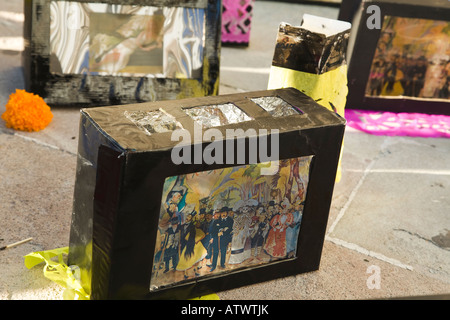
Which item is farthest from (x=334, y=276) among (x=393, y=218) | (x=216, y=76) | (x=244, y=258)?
(x=216, y=76)

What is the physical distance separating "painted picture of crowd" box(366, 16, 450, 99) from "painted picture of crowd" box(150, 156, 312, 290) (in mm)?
1167

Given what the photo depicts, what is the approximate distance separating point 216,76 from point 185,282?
43.1 inches

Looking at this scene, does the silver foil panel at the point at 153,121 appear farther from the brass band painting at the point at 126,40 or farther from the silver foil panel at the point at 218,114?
the brass band painting at the point at 126,40

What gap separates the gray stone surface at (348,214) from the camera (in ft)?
5.20

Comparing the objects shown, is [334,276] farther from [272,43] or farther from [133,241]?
→ [272,43]

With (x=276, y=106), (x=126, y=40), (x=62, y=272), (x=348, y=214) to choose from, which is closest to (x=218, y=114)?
(x=276, y=106)

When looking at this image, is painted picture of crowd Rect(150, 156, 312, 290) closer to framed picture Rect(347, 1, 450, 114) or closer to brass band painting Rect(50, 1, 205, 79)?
brass band painting Rect(50, 1, 205, 79)

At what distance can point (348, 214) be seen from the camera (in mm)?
1939

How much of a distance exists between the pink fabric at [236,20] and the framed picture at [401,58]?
77 cm

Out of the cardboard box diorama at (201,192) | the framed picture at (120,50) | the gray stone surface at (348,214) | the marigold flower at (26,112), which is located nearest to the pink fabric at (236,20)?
the gray stone surface at (348,214)

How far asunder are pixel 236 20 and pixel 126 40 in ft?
3.15

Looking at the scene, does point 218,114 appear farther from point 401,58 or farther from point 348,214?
point 401,58

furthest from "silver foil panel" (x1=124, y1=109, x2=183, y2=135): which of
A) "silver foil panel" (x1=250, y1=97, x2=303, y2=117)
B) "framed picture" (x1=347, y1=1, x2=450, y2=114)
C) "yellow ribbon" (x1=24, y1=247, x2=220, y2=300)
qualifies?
"framed picture" (x1=347, y1=1, x2=450, y2=114)

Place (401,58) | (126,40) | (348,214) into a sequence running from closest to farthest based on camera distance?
(348,214) → (126,40) → (401,58)
